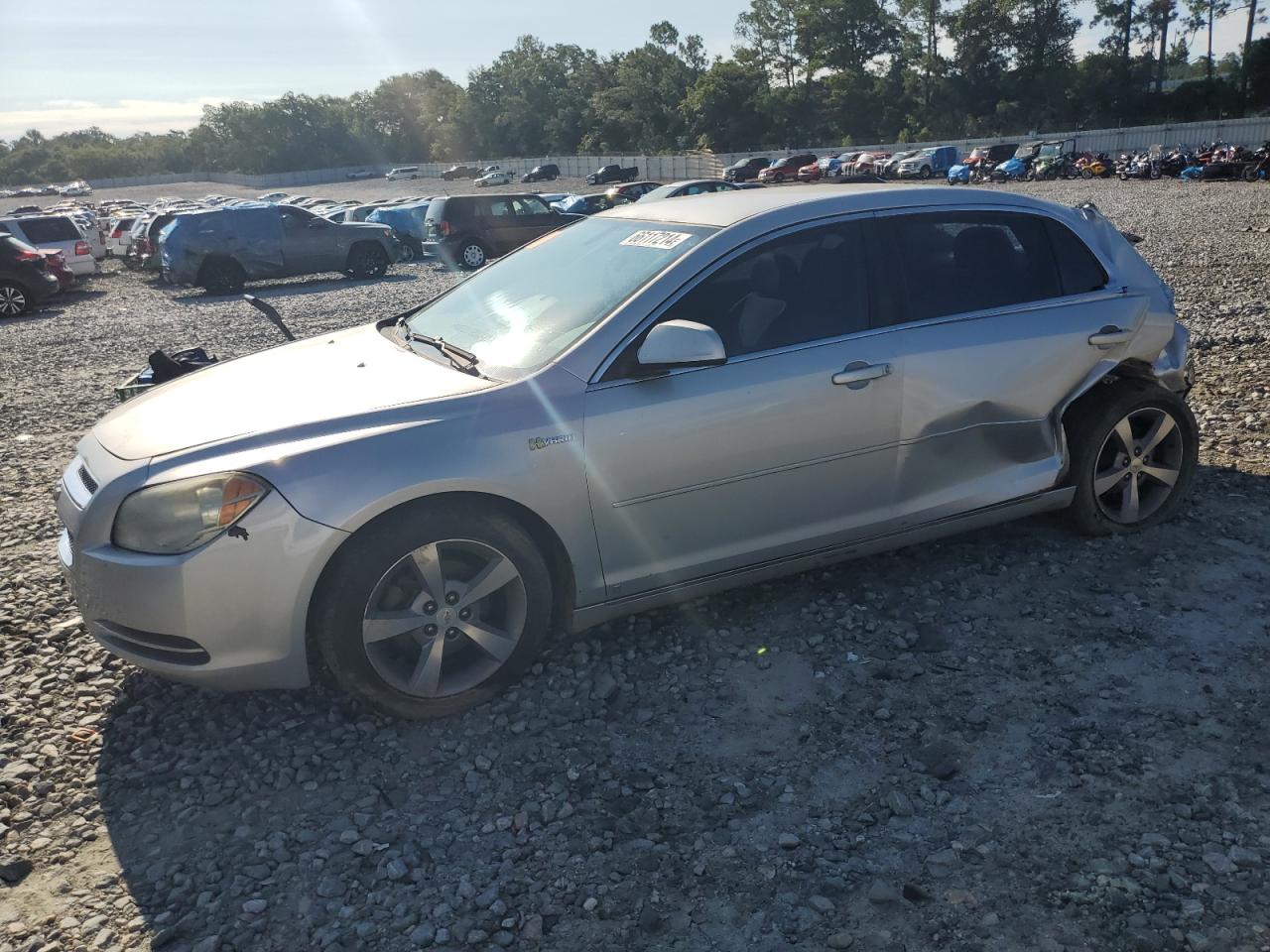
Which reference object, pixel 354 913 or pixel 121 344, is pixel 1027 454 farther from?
pixel 121 344

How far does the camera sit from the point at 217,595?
3.12 meters

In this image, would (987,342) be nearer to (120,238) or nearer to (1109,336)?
(1109,336)

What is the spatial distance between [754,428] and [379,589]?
4.83ft

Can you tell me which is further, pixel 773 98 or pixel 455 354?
pixel 773 98

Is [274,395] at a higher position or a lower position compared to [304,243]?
lower

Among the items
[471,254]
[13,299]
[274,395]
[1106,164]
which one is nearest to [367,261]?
[471,254]

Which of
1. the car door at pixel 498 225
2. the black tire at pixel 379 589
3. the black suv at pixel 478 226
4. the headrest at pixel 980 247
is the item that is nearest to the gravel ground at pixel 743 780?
the black tire at pixel 379 589

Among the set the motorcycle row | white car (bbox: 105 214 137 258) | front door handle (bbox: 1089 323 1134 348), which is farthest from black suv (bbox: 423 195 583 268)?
the motorcycle row

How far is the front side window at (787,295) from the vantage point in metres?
3.78

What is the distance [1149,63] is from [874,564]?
83.7 metres

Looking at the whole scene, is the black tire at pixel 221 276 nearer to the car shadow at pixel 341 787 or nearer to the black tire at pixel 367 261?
the black tire at pixel 367 261

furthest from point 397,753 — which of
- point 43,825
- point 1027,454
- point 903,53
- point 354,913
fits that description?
point 903,53

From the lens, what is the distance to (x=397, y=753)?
335 centimetres

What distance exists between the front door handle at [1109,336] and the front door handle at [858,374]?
1189 mm
